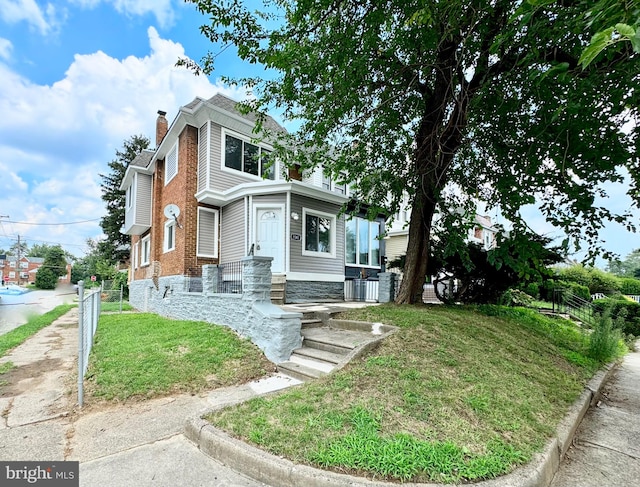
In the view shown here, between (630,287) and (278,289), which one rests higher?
(278,289)

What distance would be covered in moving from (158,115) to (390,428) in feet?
57.9

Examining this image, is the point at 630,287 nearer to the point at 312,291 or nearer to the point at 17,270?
the point at 312,291

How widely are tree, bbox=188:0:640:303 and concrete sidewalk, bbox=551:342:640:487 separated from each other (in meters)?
3.43

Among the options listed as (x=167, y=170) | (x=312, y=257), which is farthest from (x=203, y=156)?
(x=312, y=257)

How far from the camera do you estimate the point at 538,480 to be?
2.38 meters

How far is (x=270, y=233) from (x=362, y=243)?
16.2 feet

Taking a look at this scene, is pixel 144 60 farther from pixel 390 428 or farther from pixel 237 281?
pixel 390 428

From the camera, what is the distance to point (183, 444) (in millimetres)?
3014

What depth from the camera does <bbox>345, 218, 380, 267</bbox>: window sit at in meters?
13.3

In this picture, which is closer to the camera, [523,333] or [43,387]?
[43,387]

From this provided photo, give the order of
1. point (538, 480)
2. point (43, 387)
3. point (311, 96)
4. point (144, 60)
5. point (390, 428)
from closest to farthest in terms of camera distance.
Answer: point (538, 480) → point (390, 428) → point (43, 387) → point (311, 96) → point (144, 60)

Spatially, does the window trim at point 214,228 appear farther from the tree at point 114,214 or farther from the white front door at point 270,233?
the tree at point 114,214

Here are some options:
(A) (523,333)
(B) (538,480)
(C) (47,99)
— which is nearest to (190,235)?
(A) (523,333)

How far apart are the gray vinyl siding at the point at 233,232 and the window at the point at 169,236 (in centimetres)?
198
